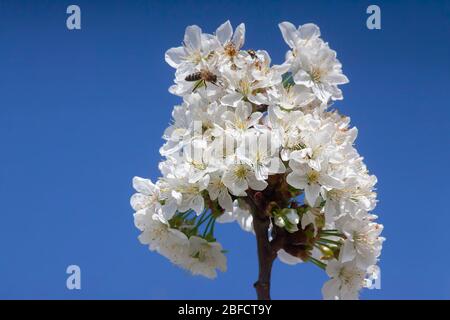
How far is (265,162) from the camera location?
2.64m

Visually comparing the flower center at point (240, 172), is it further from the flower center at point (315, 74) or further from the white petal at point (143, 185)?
the flower center at point (315, 74)

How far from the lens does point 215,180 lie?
2.71 m

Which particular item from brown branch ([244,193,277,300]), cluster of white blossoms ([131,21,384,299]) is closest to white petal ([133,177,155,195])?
cluster of white blossoms ([131,21,384,299])

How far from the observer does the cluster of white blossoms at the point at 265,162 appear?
8.80 feet

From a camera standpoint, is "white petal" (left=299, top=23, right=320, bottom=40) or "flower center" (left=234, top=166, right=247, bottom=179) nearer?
"flower center" (left=234, top=166, right=247, bottom=179)

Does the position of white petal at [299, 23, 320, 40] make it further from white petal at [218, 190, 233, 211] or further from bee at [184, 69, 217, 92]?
white petal at [218, 190, 233, 211]

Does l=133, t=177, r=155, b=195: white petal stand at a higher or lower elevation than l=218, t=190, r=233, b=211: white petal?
higher

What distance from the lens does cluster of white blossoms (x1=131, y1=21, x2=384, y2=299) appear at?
2.68 m

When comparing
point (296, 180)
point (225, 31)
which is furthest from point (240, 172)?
point (225, 31)

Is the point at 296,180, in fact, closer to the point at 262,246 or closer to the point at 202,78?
the point at 262,246

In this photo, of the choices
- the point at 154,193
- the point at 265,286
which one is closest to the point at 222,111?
the point at 154,193

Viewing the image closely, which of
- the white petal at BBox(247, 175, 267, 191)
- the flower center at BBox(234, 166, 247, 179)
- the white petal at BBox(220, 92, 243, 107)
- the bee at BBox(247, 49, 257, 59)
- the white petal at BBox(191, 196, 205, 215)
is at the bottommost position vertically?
the white petal at BBox(191, 196, 205, 215)
